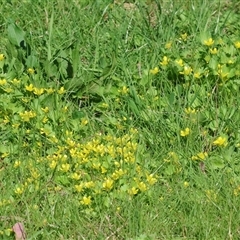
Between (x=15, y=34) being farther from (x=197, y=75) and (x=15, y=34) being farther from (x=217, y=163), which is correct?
(x=217, y=163)

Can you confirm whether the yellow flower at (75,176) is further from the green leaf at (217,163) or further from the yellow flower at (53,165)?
the green leaf at (217,163)

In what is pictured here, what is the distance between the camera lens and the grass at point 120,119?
3318mm

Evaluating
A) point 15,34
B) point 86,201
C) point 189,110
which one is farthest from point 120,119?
point 15,34

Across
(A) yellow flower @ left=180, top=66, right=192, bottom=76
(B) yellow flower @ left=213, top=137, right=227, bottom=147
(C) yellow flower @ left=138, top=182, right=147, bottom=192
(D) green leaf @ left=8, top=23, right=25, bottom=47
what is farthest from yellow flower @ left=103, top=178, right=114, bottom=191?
(D) green leaf @ left=8, top=23, right=25, bottom=47

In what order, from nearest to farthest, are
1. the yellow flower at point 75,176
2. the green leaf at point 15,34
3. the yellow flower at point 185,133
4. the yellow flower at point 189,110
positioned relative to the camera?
the yellow flower at point 75,176 → the yellow flower at point 185,133 → the yellow flower at point 189,110 → the green leaf at point 15,34

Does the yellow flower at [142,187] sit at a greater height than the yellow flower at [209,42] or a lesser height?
lesser

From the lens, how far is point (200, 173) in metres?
3.52

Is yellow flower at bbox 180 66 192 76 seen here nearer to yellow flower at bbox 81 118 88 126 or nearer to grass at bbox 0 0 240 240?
grass at bbox 0 0 240 240

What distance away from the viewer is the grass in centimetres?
332

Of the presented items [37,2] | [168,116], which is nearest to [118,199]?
[168,116]

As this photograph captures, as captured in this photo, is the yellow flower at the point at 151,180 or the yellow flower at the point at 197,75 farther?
the yellow flower at the point at 197,75

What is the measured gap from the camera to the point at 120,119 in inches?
155

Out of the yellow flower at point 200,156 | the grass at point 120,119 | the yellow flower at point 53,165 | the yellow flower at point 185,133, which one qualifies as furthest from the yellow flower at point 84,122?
the yellow flower at point 200,156

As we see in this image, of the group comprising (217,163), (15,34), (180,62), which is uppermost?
(15,34)
